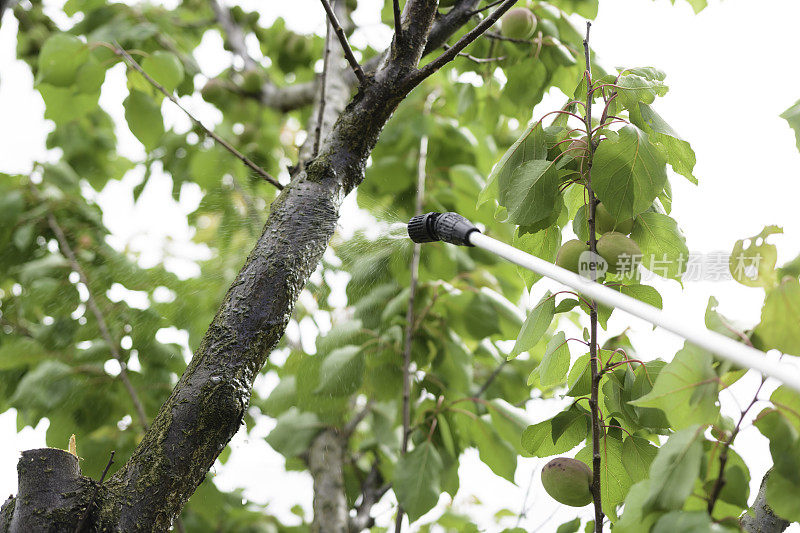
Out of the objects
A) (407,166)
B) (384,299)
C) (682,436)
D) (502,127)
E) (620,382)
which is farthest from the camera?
(502,127)

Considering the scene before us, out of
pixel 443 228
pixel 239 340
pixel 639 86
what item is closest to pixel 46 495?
pixel 239 340

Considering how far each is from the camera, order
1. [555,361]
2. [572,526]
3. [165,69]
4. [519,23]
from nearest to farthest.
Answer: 1. [555,361]
2. [572,526]
3. [519,23]
4. [165,69]

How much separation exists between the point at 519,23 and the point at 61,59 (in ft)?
3.90

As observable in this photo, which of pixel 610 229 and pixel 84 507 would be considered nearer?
pixel 84 507

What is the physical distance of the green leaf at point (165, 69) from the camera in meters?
1.74

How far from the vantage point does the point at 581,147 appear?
0.91 metres

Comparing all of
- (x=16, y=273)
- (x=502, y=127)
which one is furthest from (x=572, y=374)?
(x=16, y=273)

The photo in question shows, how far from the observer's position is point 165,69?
1.75 metres

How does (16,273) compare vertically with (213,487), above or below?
above

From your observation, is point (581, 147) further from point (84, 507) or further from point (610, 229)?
point (84, 507)

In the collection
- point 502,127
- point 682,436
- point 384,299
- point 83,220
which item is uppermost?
point 502,127

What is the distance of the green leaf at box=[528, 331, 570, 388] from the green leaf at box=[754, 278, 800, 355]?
33 cm

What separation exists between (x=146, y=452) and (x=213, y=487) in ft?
3.53

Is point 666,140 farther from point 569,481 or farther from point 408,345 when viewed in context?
point 408,345
